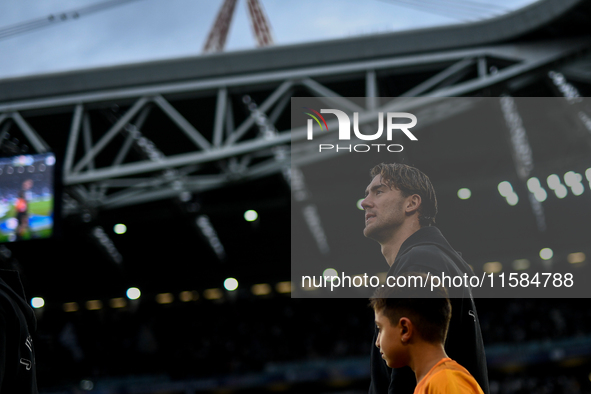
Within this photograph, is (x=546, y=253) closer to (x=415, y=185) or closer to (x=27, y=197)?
(x=27, y=197)

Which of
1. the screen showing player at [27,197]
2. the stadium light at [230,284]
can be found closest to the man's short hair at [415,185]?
the screen showing player at [27,197]

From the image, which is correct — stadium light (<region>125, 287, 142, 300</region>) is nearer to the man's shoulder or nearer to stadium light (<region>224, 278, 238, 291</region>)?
stadium light (<region>224, 278, 238, 291</region>)

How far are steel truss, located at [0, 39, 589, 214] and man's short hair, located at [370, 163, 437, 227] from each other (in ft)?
22.7

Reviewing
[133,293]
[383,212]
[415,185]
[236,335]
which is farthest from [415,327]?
[133,293]

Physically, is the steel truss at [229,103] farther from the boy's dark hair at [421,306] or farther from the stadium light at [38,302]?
the stadium light at [38,302]

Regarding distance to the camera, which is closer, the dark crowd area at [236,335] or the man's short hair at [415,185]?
the man's short hair at [415,185]

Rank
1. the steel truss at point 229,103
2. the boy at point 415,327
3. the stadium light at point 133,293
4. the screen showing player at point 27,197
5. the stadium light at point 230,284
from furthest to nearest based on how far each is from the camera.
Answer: the stadium light at point 230,284 < the stadium light at point 133,293 < the steel truss at point 229,103 < the screen showing player at point 27,197 < the boy at point 415,327

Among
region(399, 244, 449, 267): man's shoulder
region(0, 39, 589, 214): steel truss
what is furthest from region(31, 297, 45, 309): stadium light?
region(399, 244, 449, 267): man's shoulder

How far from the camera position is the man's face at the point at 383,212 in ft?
8.61

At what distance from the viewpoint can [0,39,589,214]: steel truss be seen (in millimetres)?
10219

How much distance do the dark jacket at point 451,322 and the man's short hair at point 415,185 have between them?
0.18 meters

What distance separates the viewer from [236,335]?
20.1 meters

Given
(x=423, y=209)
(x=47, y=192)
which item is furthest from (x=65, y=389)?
(x=423, y=209)

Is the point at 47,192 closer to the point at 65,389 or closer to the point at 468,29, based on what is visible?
the point at 468,29
